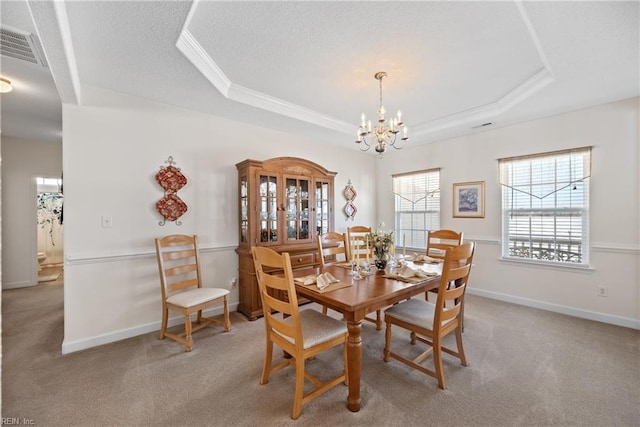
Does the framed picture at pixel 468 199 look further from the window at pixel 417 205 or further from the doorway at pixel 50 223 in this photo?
the doorway at pixel 50 223

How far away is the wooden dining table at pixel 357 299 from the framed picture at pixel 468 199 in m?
2.30

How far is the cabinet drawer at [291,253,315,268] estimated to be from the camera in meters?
3.61

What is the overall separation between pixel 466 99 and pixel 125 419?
4355mm

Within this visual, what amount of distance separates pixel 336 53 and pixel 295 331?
7.38 ft

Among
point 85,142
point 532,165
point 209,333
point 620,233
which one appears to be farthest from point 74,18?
point 620,233

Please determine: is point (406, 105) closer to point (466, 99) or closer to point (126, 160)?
point (466, 99)

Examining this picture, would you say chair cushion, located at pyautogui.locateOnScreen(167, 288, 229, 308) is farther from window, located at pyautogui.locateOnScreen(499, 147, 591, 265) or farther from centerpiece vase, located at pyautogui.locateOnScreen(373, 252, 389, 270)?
window, located at pyautogui.locateOnScreen(499, 147, 591, 265)

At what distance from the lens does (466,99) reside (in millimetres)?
3289

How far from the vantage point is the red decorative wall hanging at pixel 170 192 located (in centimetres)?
304

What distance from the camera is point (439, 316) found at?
2.01m

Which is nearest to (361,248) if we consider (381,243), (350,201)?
(381,243)

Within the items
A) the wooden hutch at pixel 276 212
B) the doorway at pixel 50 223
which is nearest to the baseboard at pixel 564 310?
the wooden hutch at pixel 276 212

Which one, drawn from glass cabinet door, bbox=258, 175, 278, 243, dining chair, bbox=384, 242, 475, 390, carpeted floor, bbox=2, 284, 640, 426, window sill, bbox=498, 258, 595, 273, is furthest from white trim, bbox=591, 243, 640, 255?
glass cabinet door, bbox=258, 175, 278, 243

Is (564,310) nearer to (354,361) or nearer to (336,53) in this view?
(354,361)
